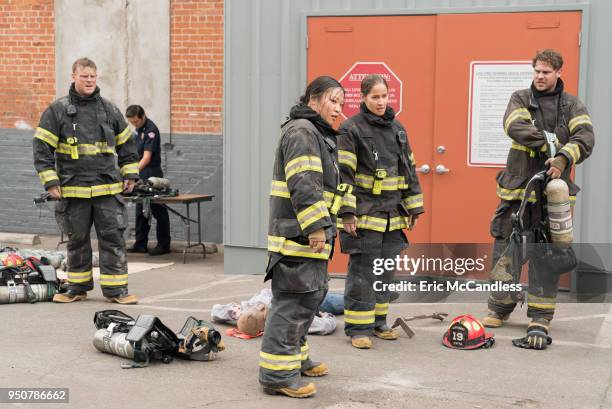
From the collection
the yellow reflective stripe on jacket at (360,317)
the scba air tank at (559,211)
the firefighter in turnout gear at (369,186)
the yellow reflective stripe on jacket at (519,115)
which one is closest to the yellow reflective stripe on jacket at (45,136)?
the firefighter in turnout gear at (369,186)

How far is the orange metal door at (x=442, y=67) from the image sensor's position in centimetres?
939

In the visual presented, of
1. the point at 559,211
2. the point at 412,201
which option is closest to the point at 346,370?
the point at 412,201

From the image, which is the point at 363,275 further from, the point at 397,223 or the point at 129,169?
the point at 129,169

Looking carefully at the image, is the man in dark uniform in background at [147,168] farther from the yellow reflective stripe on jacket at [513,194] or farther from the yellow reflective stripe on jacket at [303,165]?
the yellow reflective stripe on jacket at [303,165]

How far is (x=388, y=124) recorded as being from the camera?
738 cm

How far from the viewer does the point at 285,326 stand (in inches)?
236

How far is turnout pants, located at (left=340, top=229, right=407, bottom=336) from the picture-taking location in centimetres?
734

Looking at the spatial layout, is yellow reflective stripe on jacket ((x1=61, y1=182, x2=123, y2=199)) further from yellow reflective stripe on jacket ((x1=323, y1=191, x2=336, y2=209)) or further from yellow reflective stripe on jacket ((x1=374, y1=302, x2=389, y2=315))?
yellow reflective stripe on jacket ((x1=323, y1=191, x2=336, y2=209))

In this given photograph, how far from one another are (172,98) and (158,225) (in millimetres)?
1878

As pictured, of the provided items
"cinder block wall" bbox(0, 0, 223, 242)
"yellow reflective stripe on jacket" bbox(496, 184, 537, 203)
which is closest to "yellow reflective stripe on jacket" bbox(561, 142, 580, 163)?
"yellow reflective stripe on jacket" bbox(496, 184, 537, 203)

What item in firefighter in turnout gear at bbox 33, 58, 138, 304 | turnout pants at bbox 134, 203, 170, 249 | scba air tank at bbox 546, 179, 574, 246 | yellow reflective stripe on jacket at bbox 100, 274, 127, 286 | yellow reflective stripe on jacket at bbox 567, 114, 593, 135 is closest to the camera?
scba air tank at bbox 546, 179, 574, 246

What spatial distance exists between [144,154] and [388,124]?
5.60 metres

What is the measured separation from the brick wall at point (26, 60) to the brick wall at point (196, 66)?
2.06 m

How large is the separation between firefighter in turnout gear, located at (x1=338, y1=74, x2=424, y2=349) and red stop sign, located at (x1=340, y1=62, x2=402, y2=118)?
95.9 inches
